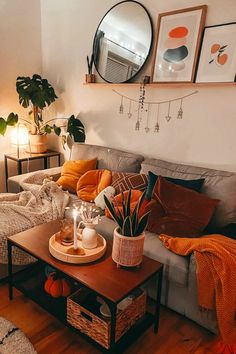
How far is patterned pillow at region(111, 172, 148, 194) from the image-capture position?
2.42 metres

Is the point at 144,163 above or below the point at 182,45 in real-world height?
below

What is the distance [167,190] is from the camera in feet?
6.81

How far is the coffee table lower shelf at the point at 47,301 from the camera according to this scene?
1532 mm

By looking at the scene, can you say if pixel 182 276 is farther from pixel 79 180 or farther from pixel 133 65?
pixel 133 65

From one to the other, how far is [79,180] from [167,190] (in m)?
0.99

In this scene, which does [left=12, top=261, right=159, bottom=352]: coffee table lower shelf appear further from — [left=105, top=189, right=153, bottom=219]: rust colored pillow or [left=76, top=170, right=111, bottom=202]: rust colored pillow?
[left=76, top=170, right=111, bottom=202]: rust colored pillow

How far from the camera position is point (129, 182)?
8.03ft

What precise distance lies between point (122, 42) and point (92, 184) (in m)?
1.43

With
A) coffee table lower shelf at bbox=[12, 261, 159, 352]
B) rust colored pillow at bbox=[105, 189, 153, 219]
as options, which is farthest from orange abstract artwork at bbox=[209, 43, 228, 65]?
coffee table lower shelf at bbox=[12, 261, 159, 352]

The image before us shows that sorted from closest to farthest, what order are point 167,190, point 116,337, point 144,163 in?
point 116,337
point 167,190
point 144,163

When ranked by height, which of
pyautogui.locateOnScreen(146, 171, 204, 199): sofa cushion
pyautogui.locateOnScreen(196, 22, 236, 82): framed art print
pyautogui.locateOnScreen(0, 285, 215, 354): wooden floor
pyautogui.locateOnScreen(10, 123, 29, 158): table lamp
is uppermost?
pyautogui.locateOnScreen(196, 22, 236, 82): framed art print

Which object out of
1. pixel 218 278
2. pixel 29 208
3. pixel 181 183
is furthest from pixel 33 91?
pixel 218 278

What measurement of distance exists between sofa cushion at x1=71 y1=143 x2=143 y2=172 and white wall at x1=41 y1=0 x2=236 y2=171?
0.20 meters

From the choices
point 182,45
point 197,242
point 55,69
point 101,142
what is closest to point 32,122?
point 55,69
